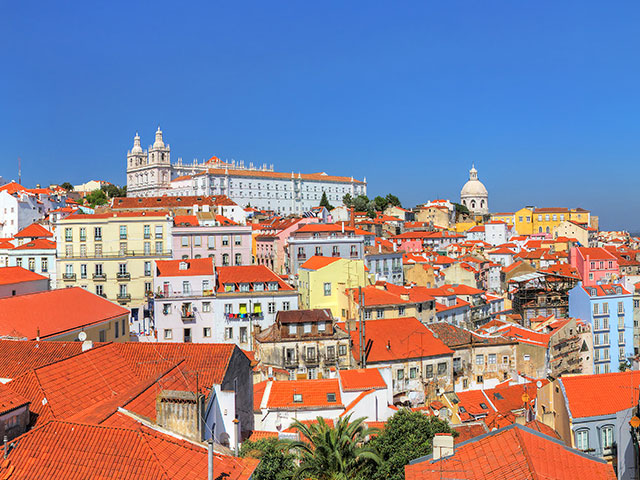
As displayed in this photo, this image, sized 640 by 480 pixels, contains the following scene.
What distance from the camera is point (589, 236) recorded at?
460 ft

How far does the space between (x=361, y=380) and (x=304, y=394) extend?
139 inches

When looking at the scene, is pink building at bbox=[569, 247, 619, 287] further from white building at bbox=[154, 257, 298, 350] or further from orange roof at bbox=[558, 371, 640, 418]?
orange roof at bbox=[558, 371, 640, 418]

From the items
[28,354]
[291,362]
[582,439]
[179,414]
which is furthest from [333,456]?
[291,362]

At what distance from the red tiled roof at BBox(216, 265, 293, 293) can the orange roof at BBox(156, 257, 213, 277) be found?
140 centimetres

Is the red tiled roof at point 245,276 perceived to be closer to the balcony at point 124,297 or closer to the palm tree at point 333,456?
the balcony at point 124,297

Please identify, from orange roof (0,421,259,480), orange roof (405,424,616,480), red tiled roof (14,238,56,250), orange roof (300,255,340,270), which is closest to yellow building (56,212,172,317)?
red tiled roof (14,238,56,250)

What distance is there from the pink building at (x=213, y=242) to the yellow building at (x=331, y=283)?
11739 millimetres

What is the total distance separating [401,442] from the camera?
2189 cm

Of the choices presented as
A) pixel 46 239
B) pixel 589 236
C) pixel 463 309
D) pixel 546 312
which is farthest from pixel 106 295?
pixel 589 236

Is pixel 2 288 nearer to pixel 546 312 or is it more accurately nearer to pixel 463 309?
pixel 463 309

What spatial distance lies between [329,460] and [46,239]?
56.9 m

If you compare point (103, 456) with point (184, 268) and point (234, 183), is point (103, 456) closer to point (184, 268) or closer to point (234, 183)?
point (184, 268)

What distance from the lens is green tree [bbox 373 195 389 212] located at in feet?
494

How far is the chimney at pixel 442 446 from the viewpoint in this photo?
15.4 m
